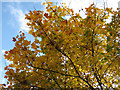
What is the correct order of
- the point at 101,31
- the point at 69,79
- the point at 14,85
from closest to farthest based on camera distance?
the point at 101,31 → the point at 14,85 → the point at 69,79

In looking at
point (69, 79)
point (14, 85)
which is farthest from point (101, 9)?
point (14, 85)

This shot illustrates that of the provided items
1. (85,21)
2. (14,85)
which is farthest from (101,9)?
(14,85)

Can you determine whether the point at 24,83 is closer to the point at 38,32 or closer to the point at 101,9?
the point at 38,32

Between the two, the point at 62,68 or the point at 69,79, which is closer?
the point at 62,68

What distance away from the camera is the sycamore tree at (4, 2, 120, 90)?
3.67 metres

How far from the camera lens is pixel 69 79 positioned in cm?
453

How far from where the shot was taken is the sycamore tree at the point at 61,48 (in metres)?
3.67

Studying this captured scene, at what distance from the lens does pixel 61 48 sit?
378 centimetres

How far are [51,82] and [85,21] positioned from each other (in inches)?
94.4

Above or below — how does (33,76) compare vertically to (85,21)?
below

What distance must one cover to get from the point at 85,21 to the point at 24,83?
9.45ft

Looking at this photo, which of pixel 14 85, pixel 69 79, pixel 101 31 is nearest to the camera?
pixel 101 31

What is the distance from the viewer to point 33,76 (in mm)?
4094

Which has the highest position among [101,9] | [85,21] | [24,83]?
[101,9]
